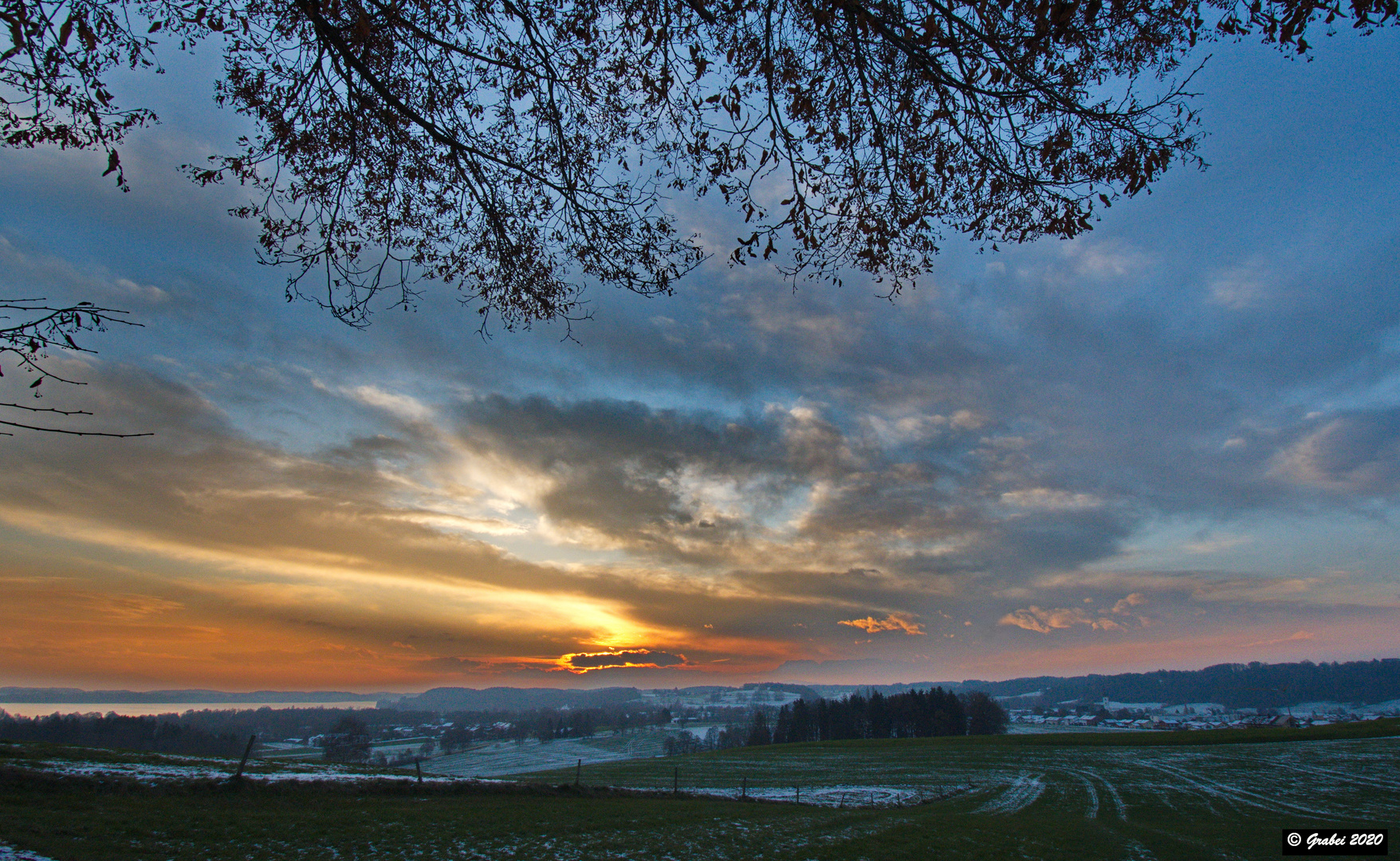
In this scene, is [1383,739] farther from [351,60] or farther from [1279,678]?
[1279,678]

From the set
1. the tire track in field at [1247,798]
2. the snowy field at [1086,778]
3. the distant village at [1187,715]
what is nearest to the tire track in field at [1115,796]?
the snowy field at [1086,778]

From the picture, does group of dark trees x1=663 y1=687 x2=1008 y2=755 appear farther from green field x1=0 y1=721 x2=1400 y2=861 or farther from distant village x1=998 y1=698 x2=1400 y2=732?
green field x1=0 y1=721 x2=1400 y2=861

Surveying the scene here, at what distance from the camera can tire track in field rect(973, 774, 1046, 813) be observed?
90.9 ft

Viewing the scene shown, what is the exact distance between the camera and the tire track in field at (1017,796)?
90.9ft

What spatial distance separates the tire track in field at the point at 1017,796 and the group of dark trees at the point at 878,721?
58.5 metres

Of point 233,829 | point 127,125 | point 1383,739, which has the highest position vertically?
point 127,125

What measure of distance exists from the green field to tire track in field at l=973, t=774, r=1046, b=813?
182 mm

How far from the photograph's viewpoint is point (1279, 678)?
632 feet

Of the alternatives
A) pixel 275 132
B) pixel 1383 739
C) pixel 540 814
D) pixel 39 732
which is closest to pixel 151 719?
pixel 39 732

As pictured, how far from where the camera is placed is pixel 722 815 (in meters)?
20.7

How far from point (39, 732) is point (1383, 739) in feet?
369

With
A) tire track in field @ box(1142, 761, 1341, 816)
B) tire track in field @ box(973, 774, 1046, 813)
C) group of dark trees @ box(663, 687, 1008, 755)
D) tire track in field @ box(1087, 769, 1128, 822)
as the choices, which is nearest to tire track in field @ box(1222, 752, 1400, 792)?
tire track in field @ box(1142, 761, 1341, 816)

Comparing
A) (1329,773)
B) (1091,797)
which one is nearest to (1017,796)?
(1091,797)

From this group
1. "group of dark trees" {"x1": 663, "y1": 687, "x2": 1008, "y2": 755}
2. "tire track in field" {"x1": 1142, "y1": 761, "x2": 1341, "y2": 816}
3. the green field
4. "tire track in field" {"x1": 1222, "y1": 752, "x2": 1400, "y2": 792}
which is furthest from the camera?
"group of dark trees" {"x1": 663, "y1": 687, "x2": 1008, "y2": 755}
